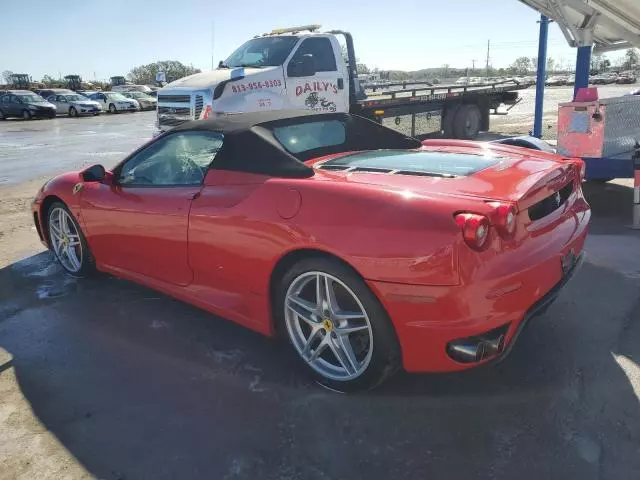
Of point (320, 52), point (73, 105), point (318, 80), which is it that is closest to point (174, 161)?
point (318, 80)

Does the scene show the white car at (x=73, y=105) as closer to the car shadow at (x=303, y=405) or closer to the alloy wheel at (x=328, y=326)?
the car shadow at (x=303, y=405)

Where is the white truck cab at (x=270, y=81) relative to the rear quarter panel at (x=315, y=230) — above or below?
above

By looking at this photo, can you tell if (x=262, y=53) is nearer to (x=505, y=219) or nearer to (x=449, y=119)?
(x=449, y=119)

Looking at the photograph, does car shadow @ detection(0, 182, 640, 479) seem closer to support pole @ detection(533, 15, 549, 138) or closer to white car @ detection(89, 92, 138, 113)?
support pole @ detection(533, 15, 549, 138)

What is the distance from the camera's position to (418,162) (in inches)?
132

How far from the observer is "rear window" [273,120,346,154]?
3.57 m

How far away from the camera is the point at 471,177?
293 cm

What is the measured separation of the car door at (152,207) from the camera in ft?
11.5

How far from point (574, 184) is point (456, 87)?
1079 centimetres

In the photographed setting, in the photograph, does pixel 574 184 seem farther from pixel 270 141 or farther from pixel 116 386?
pixel 116 386

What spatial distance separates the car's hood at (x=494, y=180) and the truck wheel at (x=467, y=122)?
33.7ft

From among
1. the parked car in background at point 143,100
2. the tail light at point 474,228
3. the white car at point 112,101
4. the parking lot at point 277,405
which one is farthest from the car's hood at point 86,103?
the tail light at point 474,228

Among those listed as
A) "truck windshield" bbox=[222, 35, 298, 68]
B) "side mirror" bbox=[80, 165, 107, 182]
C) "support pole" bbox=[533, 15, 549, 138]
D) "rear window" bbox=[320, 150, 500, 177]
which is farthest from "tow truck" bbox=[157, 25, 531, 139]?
"rear window" bbox=[320, 150, 500, 177]

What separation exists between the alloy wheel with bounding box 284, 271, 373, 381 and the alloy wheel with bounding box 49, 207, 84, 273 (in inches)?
94.7
